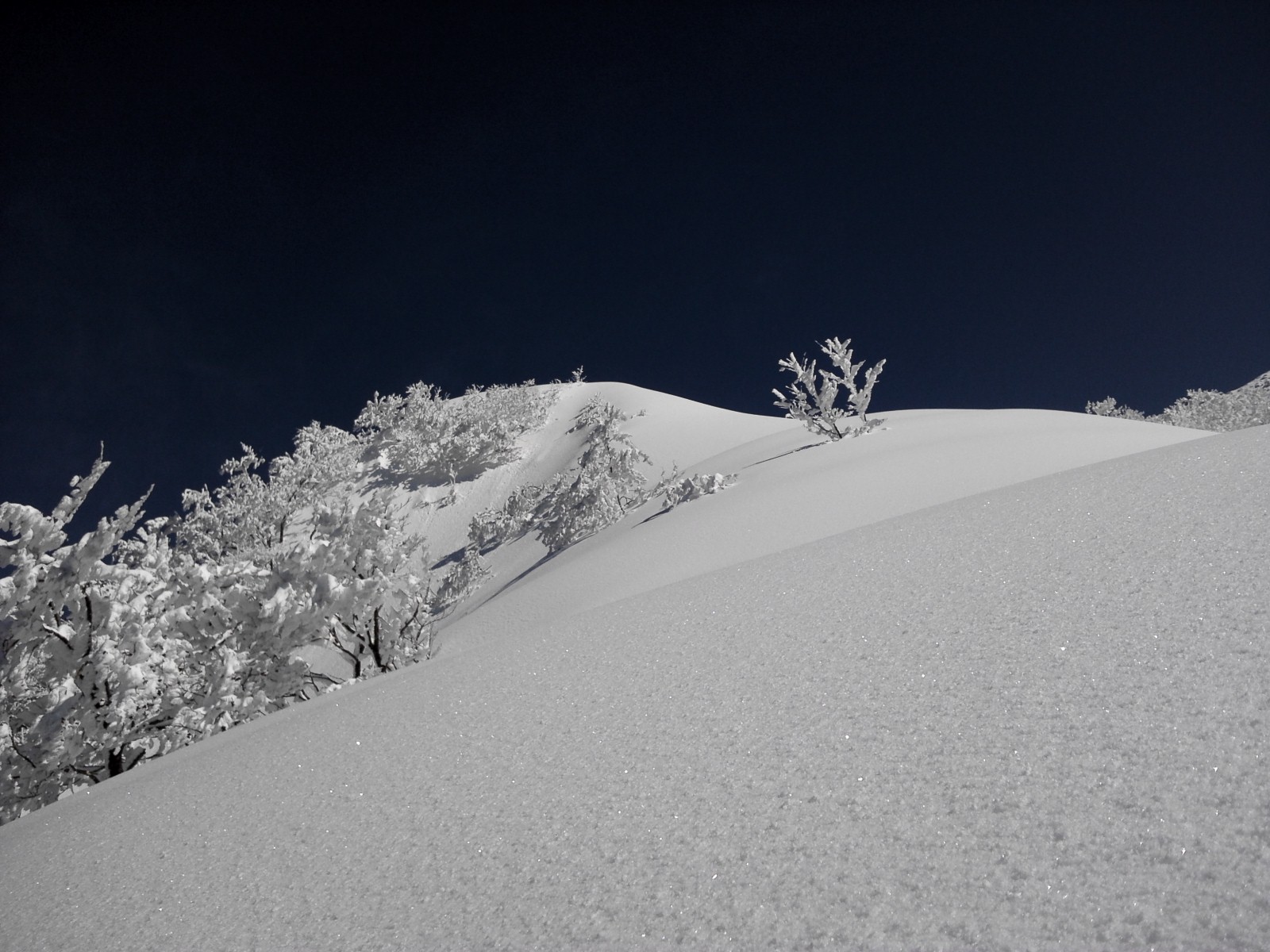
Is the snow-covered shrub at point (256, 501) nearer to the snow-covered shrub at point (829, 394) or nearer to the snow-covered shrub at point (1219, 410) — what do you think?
the snow-covered shrub at point (829, 394)

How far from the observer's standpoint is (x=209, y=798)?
196cm

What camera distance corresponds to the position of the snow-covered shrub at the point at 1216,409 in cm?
2781

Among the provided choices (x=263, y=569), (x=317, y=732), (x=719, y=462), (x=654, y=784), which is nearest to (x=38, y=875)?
(x=317, y=732)

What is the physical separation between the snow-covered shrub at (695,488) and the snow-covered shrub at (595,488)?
2.35m

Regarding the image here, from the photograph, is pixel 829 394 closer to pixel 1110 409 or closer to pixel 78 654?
pixel 78 654

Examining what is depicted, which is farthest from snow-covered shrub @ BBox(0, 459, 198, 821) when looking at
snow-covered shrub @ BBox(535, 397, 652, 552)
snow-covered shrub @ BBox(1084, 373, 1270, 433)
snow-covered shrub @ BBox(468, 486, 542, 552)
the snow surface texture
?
snow-covered shrub @ BBox(1084, 373, 1270, 433)

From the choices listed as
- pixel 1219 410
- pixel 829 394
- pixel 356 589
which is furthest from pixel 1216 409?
pixel 356 589

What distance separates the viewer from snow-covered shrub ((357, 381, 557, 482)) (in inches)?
778

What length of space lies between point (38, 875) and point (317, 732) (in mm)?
778

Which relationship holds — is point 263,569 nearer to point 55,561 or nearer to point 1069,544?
point 55,561

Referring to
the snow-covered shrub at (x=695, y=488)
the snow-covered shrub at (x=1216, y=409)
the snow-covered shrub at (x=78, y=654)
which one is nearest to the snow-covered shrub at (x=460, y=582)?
the snow-covered shrub at (x=695, y=488)

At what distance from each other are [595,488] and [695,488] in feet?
14.4

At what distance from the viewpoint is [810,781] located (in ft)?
3.93

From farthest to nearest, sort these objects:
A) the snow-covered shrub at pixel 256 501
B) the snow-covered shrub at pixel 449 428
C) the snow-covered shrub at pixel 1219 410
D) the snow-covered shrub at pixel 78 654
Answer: the snow-covered shrub at pixel 1219 410 < the snow-covered shrub at pixel 449 428 < the snow-covered shrub at pixel 256 501 < the snow-covered shrub at pixel 78 654
